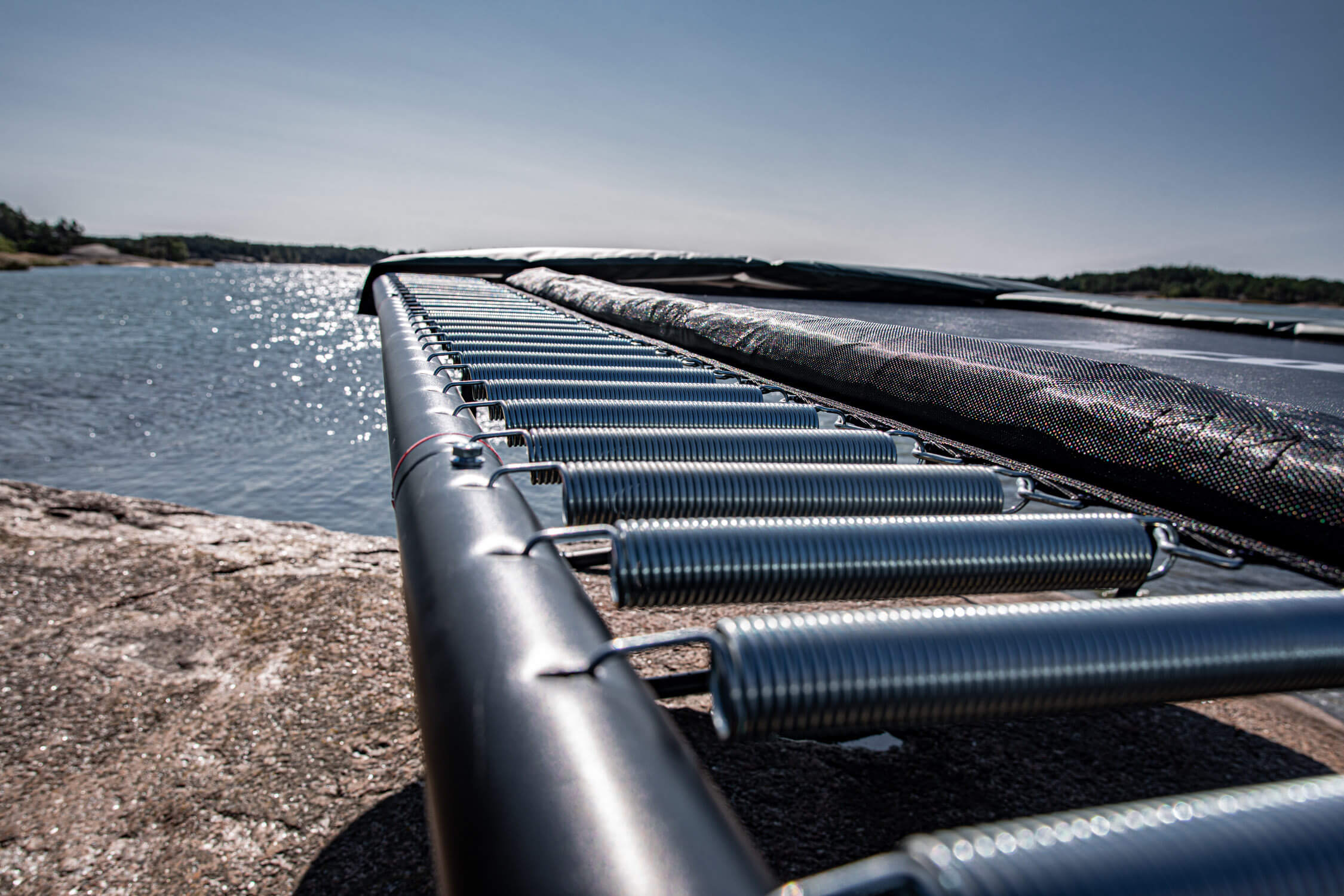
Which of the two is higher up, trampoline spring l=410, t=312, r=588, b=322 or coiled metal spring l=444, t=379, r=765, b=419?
trampoline spring l=410, t=312, r=588, b=322

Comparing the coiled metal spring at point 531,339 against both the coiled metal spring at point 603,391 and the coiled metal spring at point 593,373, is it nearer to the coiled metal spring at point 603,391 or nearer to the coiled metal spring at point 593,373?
the coiled metal spring at point 593,373

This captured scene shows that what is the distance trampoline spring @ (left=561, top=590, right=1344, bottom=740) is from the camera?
1104 millimetres

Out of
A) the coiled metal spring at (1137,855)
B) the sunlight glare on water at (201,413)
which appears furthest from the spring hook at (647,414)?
the sunlight glare on water at (201,413)

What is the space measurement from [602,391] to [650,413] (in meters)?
0.47

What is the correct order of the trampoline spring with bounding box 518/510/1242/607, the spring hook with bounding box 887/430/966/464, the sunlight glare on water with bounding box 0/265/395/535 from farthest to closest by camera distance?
the sunlight glare on water with bounding box 0/265/395/535
the spring hook with bounding box 887/430/966/464
the trampoline spring with bounding box 518/510/1242/607

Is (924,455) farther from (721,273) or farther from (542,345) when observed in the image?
(721,273)

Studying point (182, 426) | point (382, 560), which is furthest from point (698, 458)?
point (182, 426)

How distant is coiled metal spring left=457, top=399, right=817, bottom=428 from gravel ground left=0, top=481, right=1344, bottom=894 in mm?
674

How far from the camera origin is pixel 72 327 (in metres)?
32.3

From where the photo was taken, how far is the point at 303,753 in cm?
397

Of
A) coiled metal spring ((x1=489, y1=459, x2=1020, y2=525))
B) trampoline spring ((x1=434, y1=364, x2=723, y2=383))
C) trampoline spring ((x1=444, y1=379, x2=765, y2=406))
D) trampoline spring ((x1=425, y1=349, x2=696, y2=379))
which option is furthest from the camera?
trampoline spring ((x1=425, y1=349, x2=696, y2=379))

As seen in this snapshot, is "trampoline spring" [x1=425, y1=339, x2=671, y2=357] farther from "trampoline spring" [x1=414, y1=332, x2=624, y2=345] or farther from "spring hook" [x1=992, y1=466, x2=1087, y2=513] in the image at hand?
"spring hook" [x1=992, y1=466, x2=1087, y2=513]

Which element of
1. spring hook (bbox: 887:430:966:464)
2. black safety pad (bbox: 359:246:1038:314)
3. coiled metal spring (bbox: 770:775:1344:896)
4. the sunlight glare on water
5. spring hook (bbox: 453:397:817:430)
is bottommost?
the sunlight glare on water

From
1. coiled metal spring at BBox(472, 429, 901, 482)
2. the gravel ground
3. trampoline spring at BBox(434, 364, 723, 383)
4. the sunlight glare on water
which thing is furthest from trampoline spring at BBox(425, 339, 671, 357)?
the sunlight glare on water
